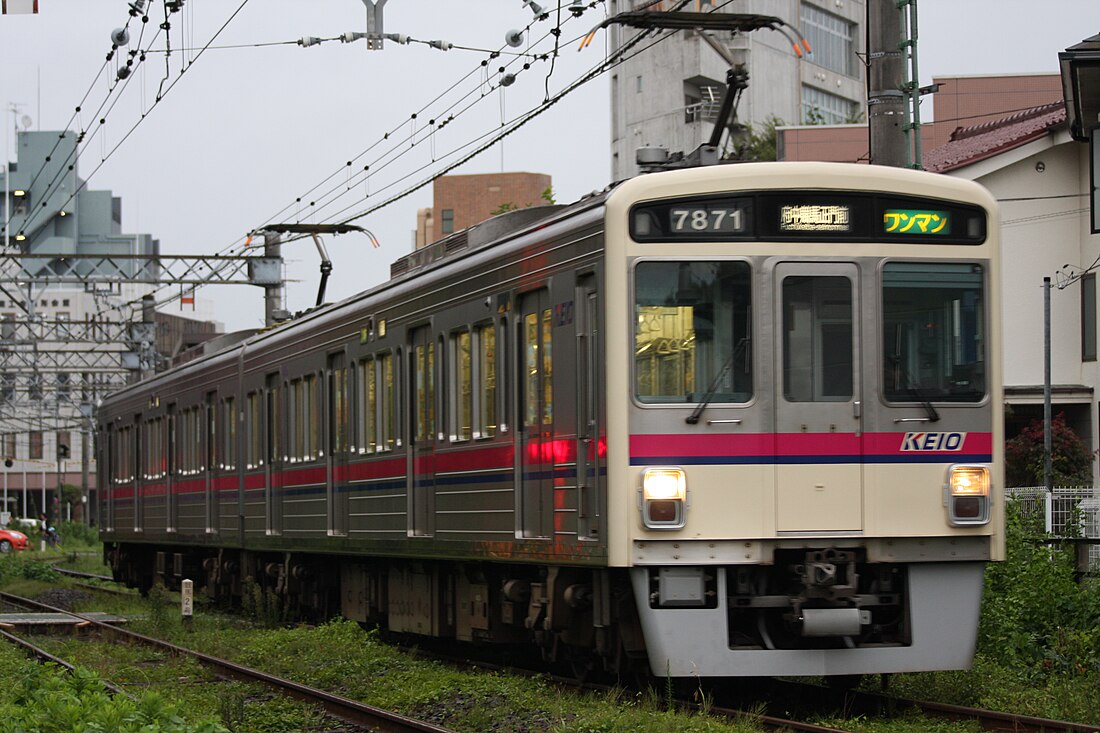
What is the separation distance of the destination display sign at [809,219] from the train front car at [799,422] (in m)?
0.01

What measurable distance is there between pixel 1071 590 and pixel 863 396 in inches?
150

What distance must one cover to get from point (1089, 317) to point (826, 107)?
3231 centimetres

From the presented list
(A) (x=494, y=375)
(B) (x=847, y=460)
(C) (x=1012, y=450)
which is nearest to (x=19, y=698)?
(A) (x=494, y=375)

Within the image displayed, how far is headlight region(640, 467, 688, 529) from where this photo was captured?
31.5 ft

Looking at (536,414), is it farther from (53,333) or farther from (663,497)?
(53,333)

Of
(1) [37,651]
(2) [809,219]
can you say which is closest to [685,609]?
(2) [809,219]

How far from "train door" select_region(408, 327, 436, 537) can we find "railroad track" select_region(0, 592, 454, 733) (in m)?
1.61

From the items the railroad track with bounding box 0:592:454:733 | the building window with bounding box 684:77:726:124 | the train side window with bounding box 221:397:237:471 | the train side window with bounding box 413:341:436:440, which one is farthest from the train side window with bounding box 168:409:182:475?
the building window with bounding box 684:77:726:124

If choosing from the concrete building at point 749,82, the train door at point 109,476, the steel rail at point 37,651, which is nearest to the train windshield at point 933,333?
the steel rail at point 37,651

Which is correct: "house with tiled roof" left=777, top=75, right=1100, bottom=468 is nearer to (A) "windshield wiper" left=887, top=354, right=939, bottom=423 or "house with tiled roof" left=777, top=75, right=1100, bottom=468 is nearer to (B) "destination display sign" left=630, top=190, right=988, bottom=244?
(B) "destination display sign" left=630, top=190, right=988, bottom=244

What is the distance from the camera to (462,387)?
41.8ft

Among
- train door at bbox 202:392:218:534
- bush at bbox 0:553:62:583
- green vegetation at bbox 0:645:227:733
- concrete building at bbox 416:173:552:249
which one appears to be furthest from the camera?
concrete building at bbox 416:173:552:249

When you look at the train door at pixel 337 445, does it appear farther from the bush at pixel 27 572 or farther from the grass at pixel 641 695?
the bush at pixel 27 572

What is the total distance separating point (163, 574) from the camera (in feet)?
84.1
